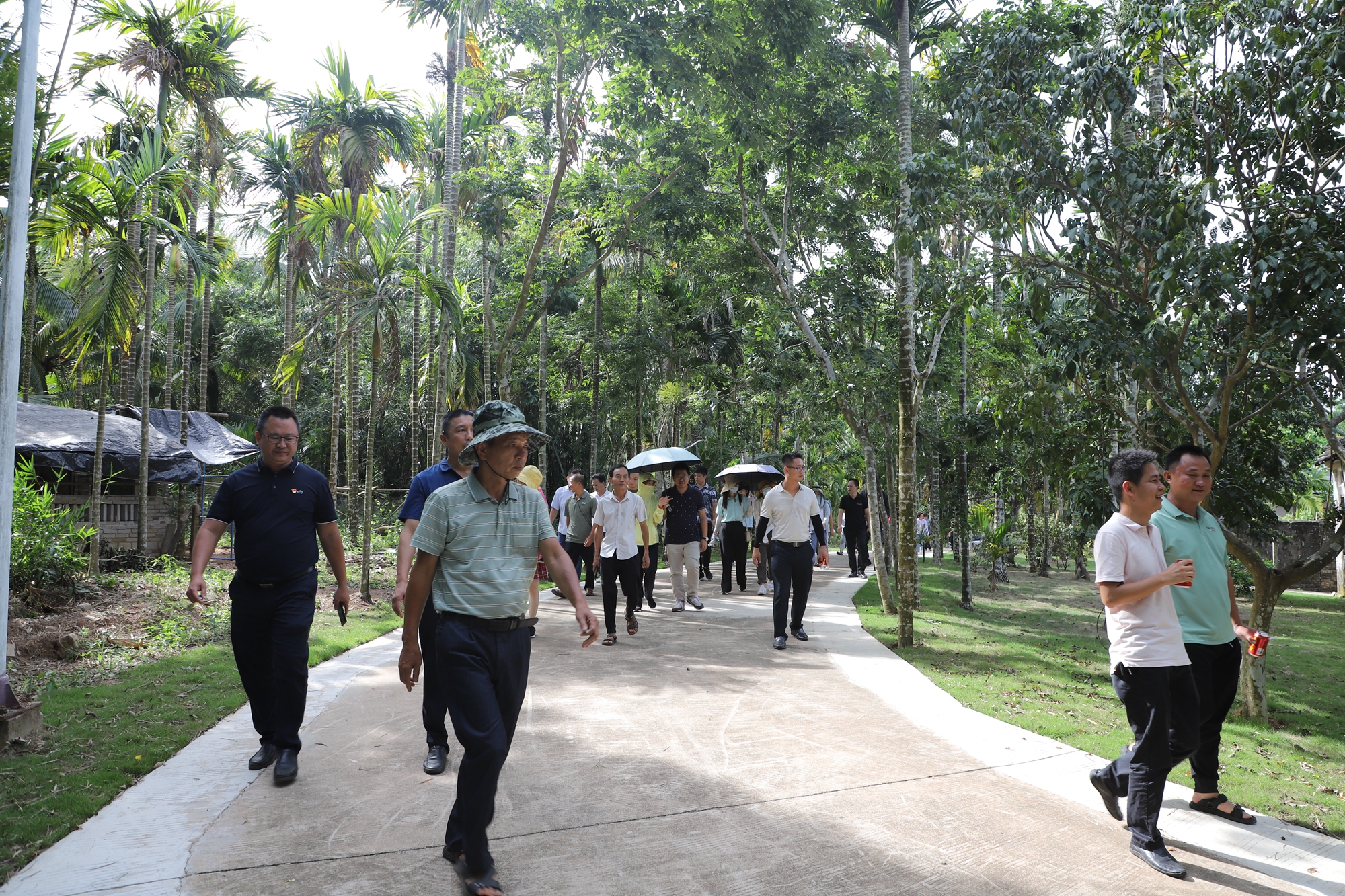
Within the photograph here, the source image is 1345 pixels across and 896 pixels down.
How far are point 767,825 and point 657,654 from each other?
4.48 m

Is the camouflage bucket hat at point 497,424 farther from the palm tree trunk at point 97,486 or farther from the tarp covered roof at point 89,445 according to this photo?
the tarp covered roof at point 89,445

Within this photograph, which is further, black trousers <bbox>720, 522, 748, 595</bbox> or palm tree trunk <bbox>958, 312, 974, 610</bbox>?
black trousers <bbox>720, 522, 748, 595</bbox>

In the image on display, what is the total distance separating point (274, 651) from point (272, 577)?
0.40 metres

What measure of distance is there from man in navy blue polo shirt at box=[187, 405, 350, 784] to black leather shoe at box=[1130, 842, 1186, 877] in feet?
13.6

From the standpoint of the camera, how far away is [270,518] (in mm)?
4961

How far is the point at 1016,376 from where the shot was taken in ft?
29.5

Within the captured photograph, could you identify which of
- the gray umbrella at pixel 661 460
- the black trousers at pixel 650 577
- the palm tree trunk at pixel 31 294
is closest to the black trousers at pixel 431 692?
the palm tree trunk at pixel 31 294

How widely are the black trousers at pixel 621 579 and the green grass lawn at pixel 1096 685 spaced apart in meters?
A: 2.89

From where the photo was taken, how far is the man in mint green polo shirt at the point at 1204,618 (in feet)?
14.4

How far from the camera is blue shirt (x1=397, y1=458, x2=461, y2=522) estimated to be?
17.6 feet

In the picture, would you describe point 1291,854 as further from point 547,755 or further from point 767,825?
point 547,755

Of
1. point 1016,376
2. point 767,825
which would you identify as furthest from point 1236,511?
point 767,825

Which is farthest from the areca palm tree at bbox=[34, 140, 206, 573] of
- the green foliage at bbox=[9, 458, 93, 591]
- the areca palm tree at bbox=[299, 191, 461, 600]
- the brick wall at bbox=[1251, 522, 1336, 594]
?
the brick wall at bbox=[1251, 522, 1336, 594]

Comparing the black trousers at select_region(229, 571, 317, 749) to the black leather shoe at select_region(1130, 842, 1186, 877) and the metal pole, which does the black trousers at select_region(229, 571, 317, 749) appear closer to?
the metal pole
